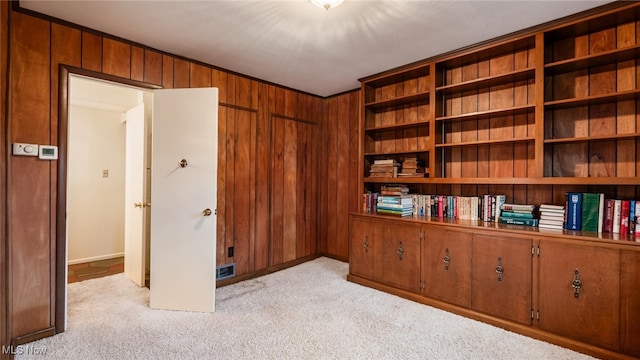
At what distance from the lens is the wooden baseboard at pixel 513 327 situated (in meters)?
1.95

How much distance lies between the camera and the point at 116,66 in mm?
2561

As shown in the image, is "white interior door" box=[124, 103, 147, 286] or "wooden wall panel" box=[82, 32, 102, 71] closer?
"wooden wall panel" box=[82, 32, 102, 71]

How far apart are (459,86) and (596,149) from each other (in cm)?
114

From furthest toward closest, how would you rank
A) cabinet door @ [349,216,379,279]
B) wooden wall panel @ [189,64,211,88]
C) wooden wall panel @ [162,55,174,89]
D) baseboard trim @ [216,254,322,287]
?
baseboard trim @ [216,254,322,287] < cabinet door @ [349,216,379,279] < wooden wall panel @ [189,64,211,88] < wooden wall panel @ [162,55,174,89]

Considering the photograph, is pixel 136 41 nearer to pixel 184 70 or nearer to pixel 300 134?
pixel 184 70

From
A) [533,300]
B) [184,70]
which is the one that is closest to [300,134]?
[184,70]

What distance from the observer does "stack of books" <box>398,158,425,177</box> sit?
310 centimetres

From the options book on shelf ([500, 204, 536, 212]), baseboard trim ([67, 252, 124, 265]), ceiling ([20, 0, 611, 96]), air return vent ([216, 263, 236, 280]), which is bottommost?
baseboard trim ([67, 252, 124, 265])

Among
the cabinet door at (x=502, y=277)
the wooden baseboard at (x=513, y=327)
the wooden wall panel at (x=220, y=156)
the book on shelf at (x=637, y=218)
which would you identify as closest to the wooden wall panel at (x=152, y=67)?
the wooden wall panel at (x=220, y=156)

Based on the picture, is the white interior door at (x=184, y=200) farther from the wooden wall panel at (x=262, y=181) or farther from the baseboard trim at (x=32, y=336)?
the wooden wall panel at (x=262, y=181)

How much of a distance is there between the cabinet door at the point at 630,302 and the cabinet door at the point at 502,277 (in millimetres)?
476

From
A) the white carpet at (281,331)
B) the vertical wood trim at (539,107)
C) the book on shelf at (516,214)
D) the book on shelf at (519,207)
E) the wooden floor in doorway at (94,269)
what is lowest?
the wooden floor in doorway at (94,269)

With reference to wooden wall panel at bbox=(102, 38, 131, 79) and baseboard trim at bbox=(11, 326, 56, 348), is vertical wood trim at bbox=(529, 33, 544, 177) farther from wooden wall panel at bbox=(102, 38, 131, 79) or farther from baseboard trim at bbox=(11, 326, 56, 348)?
baseboard trim at bbox=(11, 326, 56, 348)

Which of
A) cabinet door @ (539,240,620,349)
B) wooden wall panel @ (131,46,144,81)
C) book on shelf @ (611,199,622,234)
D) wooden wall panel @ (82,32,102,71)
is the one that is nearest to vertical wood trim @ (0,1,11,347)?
wooden wall panel @ (82,32,102,71)
